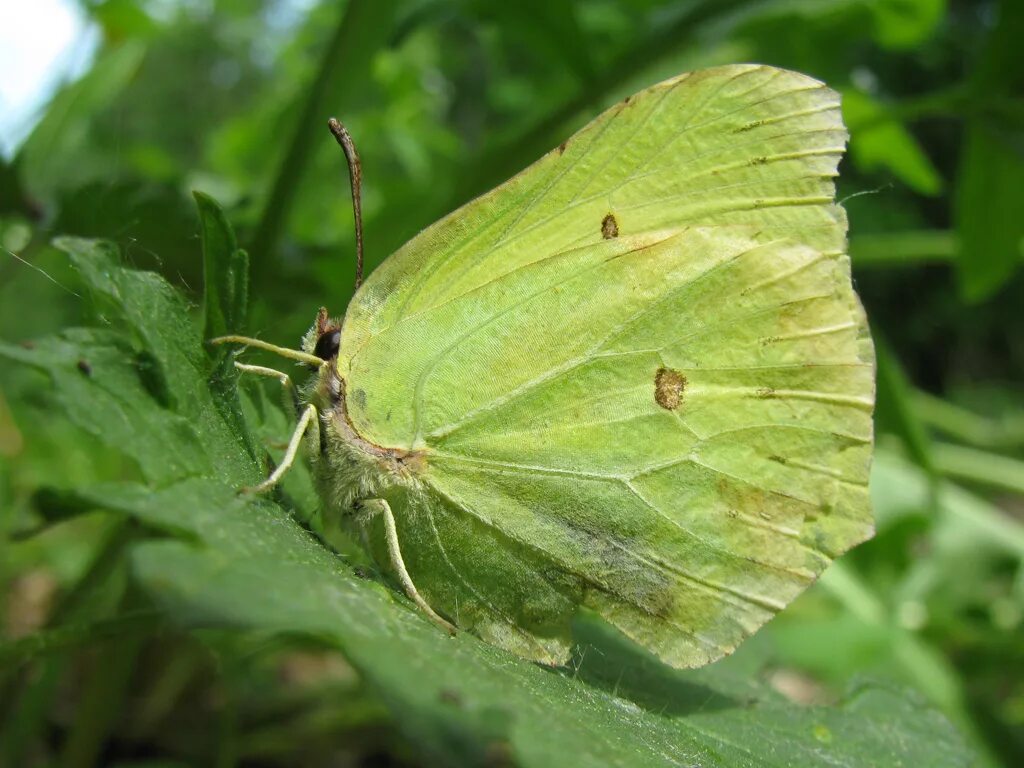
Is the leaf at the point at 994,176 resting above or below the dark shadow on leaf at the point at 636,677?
above

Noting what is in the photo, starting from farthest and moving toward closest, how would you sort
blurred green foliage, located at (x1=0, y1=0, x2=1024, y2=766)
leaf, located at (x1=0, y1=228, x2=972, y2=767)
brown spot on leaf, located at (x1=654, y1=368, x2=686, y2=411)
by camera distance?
blurred green foliage, located at (x1=0, y1=0, x2=1024, y2=766) < brown spot on leaf, located at (x1=654, y1=368, x2=686, y2=411) < leaf, located at (x1=0, y1=228, x2=972, y2=767)

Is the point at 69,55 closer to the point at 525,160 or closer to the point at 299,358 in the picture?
the point at 525,160

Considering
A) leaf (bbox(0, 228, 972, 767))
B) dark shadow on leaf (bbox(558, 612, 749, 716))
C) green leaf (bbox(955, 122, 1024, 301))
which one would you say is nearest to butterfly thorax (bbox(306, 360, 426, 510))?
leaf (bbox(0, 228, 972, 767))

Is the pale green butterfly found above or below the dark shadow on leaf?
above

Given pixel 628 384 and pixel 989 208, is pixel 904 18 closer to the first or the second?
pixel 989 208

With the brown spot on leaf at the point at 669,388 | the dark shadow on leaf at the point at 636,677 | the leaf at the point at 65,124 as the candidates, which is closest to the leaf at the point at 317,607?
the dark shadow on leaf at the point at 636,677

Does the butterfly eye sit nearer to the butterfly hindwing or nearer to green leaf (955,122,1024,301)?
the butterfly hindwing

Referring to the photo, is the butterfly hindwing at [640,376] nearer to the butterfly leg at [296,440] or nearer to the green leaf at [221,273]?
the butterfly leg at [296,440]
